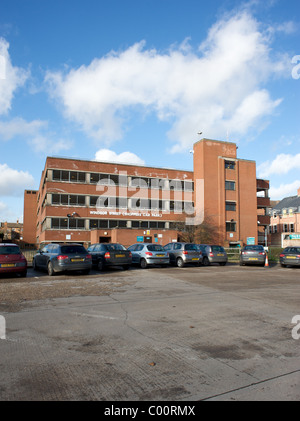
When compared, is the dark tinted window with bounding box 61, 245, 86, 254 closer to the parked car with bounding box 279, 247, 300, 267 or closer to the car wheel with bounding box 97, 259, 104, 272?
the car wheel with bounding box 97, 259, 104, 272

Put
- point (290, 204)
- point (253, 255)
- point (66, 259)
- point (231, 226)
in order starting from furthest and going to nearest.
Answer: point (290, 204)
point (231, 226)
point (253, 255)
point (66, 259)

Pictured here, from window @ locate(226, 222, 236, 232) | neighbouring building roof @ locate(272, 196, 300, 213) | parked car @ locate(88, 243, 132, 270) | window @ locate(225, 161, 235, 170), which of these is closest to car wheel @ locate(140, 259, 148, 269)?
parked car @ locate(88, 243, 132, 270)

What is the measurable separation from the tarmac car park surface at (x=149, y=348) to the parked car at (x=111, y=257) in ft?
27.2

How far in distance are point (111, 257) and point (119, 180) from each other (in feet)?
100

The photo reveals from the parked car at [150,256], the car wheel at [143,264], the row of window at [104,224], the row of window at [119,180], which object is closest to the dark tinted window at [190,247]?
the parked car at [150,256]

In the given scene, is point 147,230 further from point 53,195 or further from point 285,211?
point 285,211

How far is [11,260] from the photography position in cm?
1413

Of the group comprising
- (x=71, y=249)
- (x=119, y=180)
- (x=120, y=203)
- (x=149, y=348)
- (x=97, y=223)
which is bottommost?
(x=149, y=348)

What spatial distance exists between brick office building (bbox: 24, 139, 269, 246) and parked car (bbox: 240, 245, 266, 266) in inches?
729

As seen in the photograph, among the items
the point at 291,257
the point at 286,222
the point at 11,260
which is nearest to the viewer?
the point at 11,260

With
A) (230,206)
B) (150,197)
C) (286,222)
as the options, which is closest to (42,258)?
(150,197)

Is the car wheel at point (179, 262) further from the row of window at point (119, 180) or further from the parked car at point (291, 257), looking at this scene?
the row of window at point (119, 180)

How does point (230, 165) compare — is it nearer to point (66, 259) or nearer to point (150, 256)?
point (150, 256)
